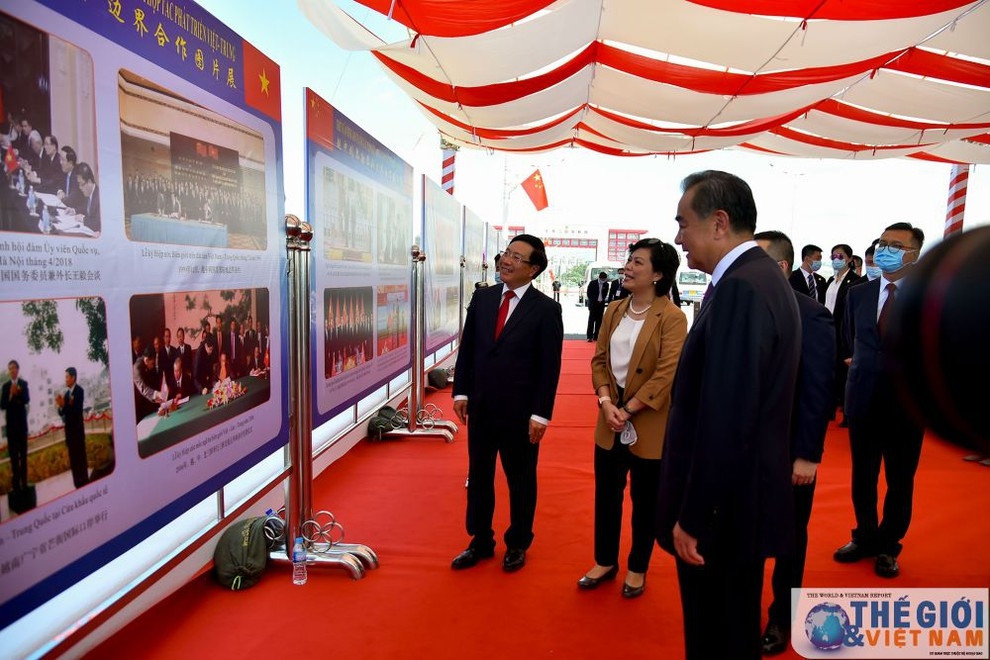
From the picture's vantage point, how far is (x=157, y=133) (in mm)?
1535

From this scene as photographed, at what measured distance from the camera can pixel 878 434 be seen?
2.47 meters

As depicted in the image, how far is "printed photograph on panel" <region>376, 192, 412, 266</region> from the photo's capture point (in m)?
3.47

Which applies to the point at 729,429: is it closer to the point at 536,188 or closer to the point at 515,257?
the point at 515,257

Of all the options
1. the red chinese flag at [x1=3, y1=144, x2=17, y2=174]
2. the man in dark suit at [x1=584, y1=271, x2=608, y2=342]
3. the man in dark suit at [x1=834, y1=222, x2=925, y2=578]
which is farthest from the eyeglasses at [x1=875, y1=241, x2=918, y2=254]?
the man in dark suit at [x1=584, y1=271, x2=608, y2=342]

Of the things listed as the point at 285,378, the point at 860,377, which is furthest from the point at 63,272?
the point at 860,377

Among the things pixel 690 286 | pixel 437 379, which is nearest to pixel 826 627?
pixel 437 379

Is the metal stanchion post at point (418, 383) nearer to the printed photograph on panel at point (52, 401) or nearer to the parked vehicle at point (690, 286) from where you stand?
the printed photograph on panel at point (52, 401)

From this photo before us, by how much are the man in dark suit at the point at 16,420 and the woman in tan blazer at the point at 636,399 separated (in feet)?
5.64

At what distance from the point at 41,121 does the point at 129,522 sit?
3.21 ft

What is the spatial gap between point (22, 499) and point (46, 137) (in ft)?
2.45

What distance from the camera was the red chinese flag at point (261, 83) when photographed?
1.95 m

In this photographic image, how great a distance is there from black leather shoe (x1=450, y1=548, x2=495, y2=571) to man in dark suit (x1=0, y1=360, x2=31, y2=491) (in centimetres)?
163

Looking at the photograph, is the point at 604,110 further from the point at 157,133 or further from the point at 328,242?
the point at 157,133

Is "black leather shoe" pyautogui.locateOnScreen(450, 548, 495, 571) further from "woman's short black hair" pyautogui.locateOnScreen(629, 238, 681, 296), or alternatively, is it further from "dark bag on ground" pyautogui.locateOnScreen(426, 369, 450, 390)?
"dark bag on ground" pyautogui.locateOnScreen(426, 369, 450, 390)
